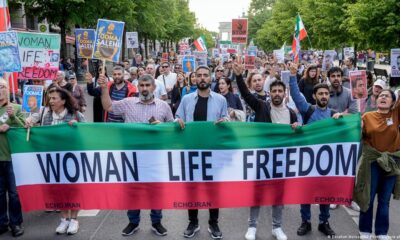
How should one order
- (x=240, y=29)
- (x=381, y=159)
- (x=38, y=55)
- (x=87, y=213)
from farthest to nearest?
(x=240, y=29) < (x=38, y=55) < (x=87, y=213) < (x=381, y=159)

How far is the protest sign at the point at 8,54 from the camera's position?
6195 mm

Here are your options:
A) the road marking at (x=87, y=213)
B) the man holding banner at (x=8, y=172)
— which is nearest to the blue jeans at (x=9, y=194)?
the man holding banner at (x=8, y=172)

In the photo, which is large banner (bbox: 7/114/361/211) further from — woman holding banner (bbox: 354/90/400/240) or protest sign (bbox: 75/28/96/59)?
protest sign (bbox: 75/28/96/59)

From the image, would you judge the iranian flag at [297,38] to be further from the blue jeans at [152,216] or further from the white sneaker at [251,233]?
the blue jeans at [152,216]

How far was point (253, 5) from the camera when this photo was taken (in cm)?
10331

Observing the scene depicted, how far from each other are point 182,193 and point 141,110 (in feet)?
3.64

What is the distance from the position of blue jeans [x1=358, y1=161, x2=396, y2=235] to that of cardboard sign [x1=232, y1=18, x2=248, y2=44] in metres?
9.28

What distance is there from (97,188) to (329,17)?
22.9 m

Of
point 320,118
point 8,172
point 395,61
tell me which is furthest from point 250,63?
point 8,172

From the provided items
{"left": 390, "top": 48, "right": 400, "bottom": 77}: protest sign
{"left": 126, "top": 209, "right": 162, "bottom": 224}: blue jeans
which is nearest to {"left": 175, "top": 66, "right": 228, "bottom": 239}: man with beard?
{"left": 126, "top": 209, "right": 162, "bottom": 224}: blue jeans

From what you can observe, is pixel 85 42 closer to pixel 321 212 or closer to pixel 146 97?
pixel 146 97

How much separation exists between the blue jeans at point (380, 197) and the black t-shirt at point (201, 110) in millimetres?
1978

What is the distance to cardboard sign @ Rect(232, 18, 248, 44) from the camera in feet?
45.8

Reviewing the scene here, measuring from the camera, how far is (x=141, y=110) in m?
5.55
